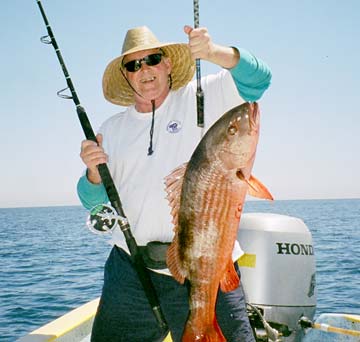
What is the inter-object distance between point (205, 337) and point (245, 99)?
5.14 ft

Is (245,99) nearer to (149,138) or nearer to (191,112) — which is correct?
(191,112)

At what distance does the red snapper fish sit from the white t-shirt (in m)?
0.88

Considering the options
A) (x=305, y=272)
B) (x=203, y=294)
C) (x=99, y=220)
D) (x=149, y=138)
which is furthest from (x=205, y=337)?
(x=305, y=272)

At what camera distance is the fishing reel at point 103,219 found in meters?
3.69

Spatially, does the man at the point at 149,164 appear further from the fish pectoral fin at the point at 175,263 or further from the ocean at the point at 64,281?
the ocean at the point at 64,281

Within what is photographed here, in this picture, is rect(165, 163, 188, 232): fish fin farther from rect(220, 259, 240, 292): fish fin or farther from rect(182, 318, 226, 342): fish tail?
rect(182, 318, 226, 342): fish tail

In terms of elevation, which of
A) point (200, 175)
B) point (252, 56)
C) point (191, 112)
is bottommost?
point (200, 175)

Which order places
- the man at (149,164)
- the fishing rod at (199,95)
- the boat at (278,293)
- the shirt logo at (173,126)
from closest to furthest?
the fishing rod at (199,95)
the man at (149,164)
the shirt logo at (173,126)
the boat at (278,293)

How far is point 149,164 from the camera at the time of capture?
12.2ft

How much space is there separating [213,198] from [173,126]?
1.35m

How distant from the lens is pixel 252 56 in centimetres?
299

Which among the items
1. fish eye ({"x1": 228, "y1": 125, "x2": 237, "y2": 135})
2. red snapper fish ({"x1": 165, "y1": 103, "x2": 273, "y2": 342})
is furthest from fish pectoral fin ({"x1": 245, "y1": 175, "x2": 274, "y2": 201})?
fish eye ({"x1": 228, "y1": 125, "x2": 237, "y2": 135})

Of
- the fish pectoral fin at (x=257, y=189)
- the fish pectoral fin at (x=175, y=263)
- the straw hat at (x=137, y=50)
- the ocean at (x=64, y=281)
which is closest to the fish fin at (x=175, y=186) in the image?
the fish pectoral fin at (x=175, y=263)

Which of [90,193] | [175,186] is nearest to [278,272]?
[90,193]
